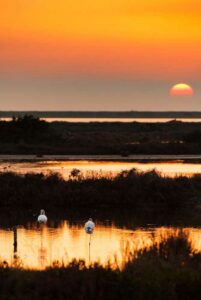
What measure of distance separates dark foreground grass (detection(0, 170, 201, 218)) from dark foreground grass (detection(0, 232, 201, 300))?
12778 mm

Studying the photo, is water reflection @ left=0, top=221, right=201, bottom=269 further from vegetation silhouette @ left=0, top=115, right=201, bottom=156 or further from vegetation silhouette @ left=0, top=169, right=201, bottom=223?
vegetation silhouette @ left=0, top=115, right=201, bottom=156

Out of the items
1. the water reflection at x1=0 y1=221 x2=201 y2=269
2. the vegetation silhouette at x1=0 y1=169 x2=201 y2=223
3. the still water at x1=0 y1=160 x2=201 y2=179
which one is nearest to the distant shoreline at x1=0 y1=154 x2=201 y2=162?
the still water at x1=0 y1=160 x2=201 y2=179

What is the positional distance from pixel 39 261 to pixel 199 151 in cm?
3791

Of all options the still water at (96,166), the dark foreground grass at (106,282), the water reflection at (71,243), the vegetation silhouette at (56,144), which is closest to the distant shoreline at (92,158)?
the vegetation silhouette at (56,144)

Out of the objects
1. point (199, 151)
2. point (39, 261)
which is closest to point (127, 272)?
point (39, 261)

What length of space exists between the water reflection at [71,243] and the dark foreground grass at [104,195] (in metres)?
3.19

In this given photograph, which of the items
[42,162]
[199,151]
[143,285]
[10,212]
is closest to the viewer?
[143,285]

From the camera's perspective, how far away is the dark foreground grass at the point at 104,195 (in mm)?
26172

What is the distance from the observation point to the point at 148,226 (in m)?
22.6

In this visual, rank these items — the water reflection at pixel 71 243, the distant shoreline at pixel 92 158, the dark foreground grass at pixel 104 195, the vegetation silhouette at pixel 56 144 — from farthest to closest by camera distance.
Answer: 1. the vegetation silhouette at pixel 56 144
2. the distant shoreline at pixel 92 158
3. the dark foreground grass at pixel 104 195
4. the water reflection at pixel 71 243

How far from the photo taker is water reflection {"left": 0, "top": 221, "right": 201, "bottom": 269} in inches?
643

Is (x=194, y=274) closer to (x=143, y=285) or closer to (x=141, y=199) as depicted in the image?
(x=143, y=285)

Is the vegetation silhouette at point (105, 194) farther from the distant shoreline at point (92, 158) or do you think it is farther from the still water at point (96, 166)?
the distant shoreline at point (92, 158)

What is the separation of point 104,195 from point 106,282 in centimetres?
1430
